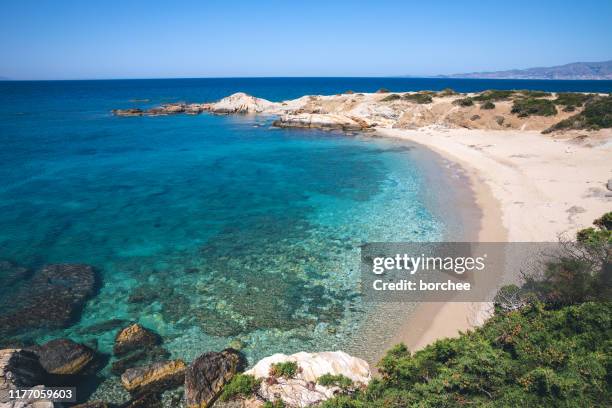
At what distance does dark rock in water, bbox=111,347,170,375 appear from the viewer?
11.4 meters

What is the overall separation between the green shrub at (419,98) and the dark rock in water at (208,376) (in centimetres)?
5894

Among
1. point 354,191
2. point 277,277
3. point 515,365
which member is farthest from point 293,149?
point 515,365

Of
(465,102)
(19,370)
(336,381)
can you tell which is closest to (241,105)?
(465,102)

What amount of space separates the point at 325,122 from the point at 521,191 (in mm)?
37928

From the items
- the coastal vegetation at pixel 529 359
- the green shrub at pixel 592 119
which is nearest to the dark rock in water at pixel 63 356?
the coastal vegetation at pixel 529 359

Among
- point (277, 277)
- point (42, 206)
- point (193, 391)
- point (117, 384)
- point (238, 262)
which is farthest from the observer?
point (42, 206)

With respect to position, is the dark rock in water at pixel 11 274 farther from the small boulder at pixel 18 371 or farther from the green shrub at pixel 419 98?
the green shrub at pixel 419 98

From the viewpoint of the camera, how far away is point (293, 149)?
1745 inches

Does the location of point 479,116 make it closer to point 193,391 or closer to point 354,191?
point 354,191

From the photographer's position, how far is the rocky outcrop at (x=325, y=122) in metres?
56.0

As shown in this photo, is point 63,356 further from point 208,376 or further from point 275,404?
point 275,404

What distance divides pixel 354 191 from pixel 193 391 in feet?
68.0

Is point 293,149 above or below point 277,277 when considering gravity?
above

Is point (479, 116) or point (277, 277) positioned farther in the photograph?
point (479, 116)
